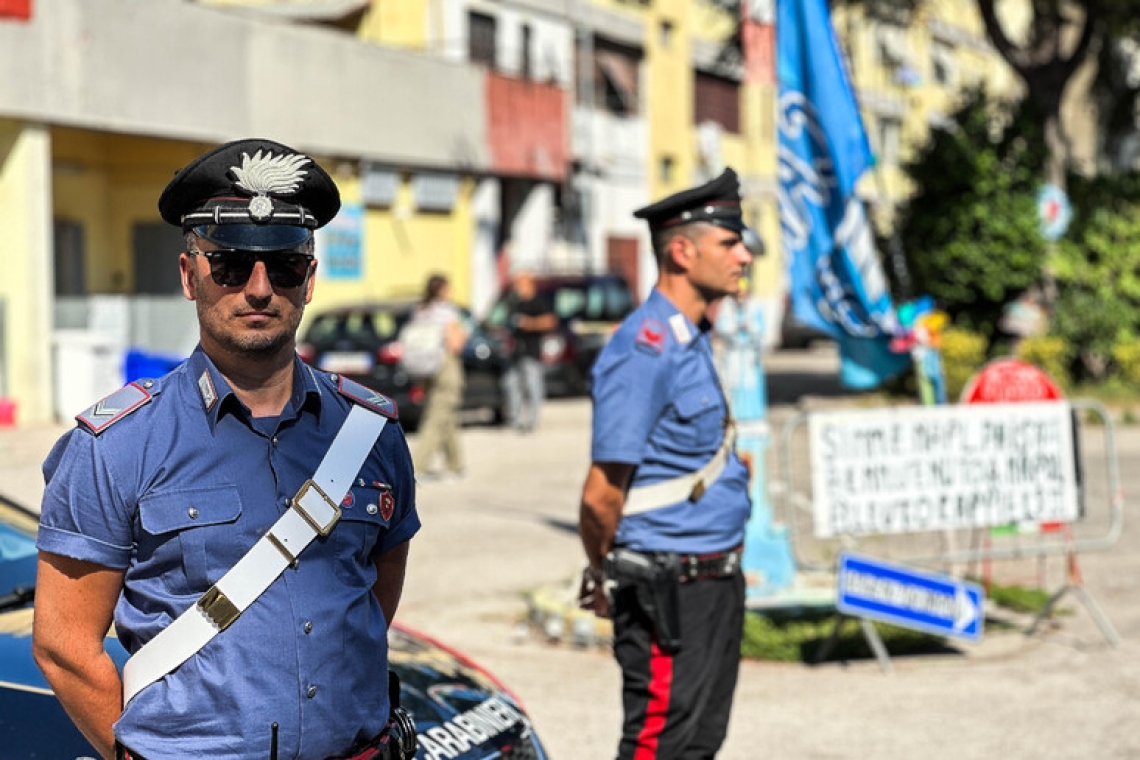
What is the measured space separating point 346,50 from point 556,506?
15.1 metres

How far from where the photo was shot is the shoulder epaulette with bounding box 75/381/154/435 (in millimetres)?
2832

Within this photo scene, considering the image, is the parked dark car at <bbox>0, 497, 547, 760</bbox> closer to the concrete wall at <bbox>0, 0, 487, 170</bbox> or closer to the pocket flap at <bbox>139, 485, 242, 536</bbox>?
the pocket flap at <bbox>139, 485, 242, 536</bbox>

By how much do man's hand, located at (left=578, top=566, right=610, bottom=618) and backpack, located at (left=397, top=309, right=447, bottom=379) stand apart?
10838 mm

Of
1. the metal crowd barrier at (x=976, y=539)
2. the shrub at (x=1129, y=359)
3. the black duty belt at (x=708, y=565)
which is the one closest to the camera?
the black duty belt at (x=708, y=565)

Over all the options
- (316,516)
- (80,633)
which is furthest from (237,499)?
(80,633)

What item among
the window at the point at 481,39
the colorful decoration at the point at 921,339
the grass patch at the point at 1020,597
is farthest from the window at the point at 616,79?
the grass patch at the point at 1020,597

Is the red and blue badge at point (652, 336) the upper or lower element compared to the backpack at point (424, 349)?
upper

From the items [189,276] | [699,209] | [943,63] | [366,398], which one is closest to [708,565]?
[699,209]

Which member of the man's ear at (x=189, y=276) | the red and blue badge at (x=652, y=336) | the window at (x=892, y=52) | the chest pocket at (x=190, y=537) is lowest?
the chest pocket at (x=190, y=537)

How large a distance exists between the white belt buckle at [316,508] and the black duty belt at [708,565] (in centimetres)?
200

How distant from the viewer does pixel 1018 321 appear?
10172 mm

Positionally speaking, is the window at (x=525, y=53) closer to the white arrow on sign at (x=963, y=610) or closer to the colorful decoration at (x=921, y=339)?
the colorful decoration at (x=921, y=339)

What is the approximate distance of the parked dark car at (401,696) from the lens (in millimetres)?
3791

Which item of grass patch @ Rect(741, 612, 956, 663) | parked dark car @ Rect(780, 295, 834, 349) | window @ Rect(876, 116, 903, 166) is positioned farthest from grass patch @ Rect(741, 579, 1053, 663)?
window @ Rect(876, 116, 903, 166)
